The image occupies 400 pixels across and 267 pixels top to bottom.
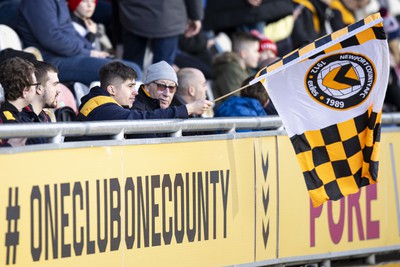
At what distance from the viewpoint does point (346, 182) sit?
9734mm

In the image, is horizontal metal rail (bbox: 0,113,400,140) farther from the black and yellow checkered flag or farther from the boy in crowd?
the boy in crowd

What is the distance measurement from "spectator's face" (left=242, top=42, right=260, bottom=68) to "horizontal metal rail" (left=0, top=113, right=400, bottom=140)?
3.69 metres

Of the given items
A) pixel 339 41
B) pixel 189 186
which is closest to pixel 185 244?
pixel 189 186

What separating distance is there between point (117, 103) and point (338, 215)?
2.36 metres

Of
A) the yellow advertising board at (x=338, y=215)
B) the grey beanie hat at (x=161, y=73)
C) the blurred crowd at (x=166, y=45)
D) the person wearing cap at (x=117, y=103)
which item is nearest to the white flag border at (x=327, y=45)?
the blurred crowd at (x=166, y=45)

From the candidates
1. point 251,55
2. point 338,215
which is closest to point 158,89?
point 338,215

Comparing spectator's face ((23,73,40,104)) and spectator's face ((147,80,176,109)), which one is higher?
spectator's face ((147,80,176,109))

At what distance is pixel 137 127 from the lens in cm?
859

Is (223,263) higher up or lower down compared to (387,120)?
lower down

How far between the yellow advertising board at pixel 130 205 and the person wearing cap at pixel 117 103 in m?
0.30

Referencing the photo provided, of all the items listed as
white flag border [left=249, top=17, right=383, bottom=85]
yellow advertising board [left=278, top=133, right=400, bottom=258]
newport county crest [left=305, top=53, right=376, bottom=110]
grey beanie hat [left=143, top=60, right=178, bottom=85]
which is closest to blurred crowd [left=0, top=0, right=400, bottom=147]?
grey beanie hat [left=143, top=60, right=178, bottom=85]

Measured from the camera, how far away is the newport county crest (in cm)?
953

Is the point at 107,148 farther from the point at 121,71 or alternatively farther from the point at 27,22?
the point at 27,22

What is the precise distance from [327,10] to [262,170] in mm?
6788
